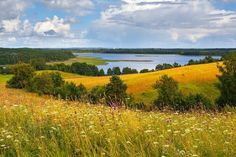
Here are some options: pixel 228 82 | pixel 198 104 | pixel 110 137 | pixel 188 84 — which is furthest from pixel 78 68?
pixel 110 137

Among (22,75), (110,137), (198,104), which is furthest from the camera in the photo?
(22,75)

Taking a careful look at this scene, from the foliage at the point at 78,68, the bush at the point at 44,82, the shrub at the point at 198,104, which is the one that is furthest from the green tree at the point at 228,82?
the foliage at the point at 78,68

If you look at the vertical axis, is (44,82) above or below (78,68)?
above

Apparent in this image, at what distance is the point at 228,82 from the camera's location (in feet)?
212

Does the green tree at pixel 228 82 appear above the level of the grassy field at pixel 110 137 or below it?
below

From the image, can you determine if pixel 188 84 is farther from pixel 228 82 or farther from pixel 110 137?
pixel 110 137

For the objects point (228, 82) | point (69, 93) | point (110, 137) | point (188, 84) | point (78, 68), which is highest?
point (110, 137)

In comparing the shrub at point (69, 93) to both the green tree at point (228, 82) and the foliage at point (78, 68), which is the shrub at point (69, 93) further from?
the foliage at point (78, 68)

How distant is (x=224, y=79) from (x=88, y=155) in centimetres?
6335

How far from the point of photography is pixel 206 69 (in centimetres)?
9719

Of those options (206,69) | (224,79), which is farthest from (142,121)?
(206,69)

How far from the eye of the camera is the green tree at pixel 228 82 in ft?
200

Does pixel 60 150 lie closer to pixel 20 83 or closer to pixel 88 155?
pixel 88 155

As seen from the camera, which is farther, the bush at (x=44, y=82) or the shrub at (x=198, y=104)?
the bush at (x=44, y=82)
